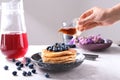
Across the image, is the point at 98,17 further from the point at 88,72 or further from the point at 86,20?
the point at 88,72

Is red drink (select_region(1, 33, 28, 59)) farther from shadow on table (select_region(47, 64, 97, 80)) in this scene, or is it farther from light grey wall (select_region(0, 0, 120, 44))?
light grey wall (select_region(0, 0, 120, 44))

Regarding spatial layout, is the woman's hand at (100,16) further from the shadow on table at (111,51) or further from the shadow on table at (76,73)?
the shadow on table at (76,73)

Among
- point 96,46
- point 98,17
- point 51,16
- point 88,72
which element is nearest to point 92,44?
point 96,46

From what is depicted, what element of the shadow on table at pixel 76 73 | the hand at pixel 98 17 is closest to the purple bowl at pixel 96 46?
the hand at pixel 98 17

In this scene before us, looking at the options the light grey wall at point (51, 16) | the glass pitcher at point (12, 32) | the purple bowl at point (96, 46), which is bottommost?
the purple bowl at point (96, 46)

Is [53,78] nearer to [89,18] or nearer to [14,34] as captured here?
[14,34]

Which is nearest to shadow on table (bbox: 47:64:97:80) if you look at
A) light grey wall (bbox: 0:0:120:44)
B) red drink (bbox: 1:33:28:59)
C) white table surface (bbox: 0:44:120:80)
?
white table surface (bbox: 0:44:120:80)

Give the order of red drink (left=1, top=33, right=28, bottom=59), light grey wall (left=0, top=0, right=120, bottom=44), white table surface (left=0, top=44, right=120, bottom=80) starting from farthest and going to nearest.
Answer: light grey wall (left=0, top=0, right=120, bottom=44), red drink (left=1, top=33, right=28, bottom=59), white table surface (left=0, top=44, right=120, bottom=80)
